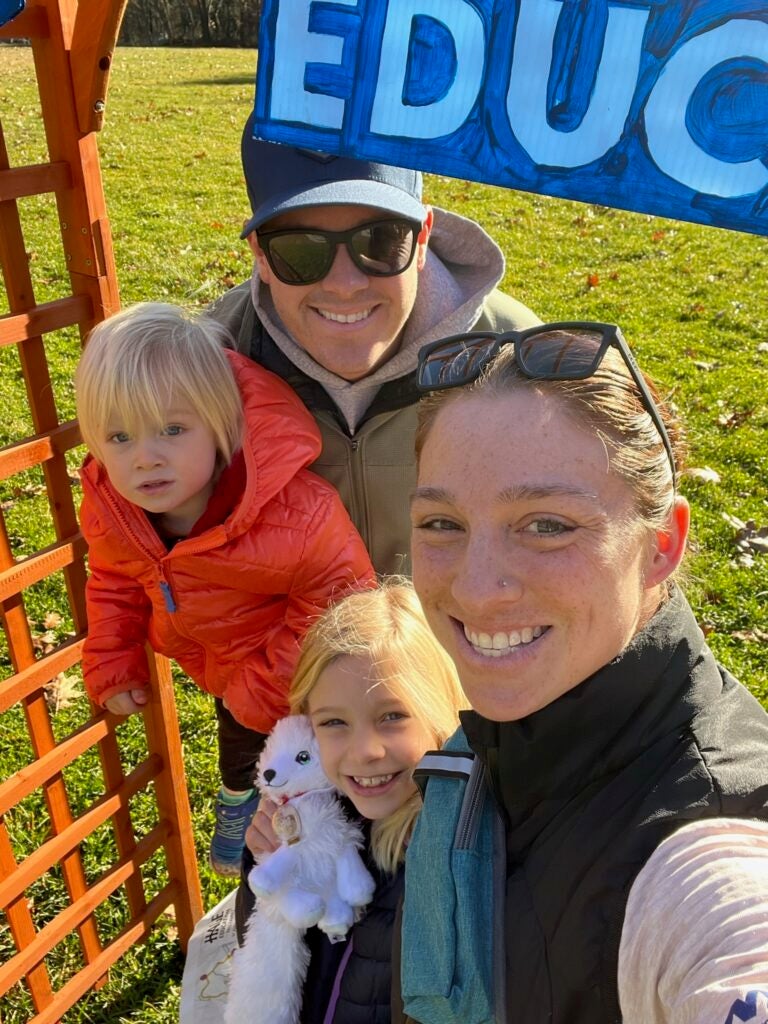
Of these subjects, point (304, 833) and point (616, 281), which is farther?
point (616, 281)

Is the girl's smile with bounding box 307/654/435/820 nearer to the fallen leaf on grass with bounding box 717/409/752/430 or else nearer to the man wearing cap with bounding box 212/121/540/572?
the man wearing cap with bounding box 212/121/540/572

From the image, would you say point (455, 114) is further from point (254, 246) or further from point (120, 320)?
point (120, 320)

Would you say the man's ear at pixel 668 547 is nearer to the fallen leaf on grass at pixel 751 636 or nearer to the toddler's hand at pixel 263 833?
the toddler's hand at pixel 263 833

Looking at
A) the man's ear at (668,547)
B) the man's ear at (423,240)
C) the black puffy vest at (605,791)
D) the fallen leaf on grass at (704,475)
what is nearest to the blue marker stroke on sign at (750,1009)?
the black puffy vest at (605,791)


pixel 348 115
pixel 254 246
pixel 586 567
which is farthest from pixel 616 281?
pixel 586 567

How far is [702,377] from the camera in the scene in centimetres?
627

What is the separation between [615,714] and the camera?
1.25m

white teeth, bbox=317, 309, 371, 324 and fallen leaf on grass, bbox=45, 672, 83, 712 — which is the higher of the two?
white teeth, bbox=317, 309, 371, 324

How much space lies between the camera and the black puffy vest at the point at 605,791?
1113 millimetres

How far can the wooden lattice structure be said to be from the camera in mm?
1980

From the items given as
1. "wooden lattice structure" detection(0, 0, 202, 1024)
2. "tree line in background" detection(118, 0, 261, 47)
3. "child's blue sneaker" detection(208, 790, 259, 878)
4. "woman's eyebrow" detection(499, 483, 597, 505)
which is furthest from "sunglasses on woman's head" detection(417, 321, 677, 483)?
"tree line in background" detection(118, 0, 261, 47)

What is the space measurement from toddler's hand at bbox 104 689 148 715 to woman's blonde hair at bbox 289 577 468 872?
757 millimetres

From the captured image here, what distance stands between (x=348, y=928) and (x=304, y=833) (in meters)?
0.23

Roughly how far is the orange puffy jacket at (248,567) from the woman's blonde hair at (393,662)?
0.75 ft
